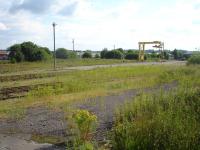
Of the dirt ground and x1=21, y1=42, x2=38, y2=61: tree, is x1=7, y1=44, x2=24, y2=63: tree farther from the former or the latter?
the dirt ground

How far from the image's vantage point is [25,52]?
59.8 m

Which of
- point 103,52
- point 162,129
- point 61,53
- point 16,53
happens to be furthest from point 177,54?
point 162,129

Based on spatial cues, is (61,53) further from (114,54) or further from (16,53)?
(16,53)

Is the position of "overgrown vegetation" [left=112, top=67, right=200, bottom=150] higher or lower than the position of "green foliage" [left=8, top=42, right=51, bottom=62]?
lower

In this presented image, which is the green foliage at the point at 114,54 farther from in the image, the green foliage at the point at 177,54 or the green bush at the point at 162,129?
the green bush at the point at 162,129

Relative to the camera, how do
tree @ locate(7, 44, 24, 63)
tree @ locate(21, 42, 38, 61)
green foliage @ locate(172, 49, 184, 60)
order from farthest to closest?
green foliage @ locate(172, 49, 184, 60) → tree @ locate(21, 42, 38, 61) → tree @ locate(7, 44, 24, 63)

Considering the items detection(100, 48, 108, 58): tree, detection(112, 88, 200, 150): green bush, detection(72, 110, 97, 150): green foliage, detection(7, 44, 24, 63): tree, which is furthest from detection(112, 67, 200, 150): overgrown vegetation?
detection(100, 48, 108, 58): tree

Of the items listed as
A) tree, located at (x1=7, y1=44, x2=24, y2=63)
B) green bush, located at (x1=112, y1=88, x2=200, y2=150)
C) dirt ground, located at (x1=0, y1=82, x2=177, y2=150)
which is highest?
tree, located at (x1=7, y1=44, x2=24, y2=63)

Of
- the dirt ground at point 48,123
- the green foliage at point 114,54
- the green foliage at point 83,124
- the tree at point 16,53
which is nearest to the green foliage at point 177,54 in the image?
the green foliage at point 114,54

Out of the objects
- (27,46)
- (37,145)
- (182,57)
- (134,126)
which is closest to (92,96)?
(37,145)

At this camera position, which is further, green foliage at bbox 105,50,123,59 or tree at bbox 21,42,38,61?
green foliage at bbox 105,50,123,59

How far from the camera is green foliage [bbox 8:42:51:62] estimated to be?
58500 millimetres

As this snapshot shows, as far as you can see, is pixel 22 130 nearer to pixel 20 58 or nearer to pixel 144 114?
pixel 144 114

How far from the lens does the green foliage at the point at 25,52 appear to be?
5850 cm
